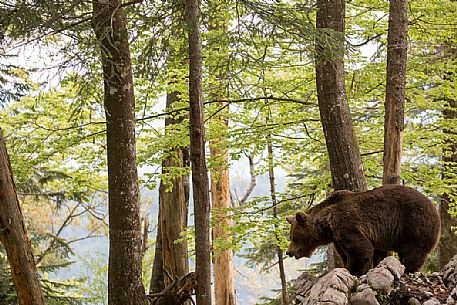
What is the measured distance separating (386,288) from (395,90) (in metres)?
3.11

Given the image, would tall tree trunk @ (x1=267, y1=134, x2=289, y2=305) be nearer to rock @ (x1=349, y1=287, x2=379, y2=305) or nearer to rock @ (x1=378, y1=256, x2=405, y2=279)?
rock @ (x1=378, y1=256, x2=405, y2=279)

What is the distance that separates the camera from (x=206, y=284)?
563 centimetres

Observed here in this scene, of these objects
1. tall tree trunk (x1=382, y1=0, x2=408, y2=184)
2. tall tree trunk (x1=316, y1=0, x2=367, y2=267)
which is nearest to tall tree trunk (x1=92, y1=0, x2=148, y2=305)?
tall tree trunk (x1=316, y1=0, x2=367, y2=267)

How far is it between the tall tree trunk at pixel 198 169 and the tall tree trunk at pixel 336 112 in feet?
5.45

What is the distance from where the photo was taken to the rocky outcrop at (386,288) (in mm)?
4082

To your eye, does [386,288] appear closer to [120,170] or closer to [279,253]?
[120,170]

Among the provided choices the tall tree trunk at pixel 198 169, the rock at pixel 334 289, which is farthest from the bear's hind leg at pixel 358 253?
the tall tree trunk at pixel 198 169

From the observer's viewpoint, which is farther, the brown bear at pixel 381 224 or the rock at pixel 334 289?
the brown bear at pixel 381 224

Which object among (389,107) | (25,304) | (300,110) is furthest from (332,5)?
(25,304)

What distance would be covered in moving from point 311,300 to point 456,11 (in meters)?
7.29

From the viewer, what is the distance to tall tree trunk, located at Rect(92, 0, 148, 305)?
226 inches

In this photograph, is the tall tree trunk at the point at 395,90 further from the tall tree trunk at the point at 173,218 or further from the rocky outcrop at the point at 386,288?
the tall tree trunk at the point at 173,218

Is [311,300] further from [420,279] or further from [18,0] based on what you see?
[18,0]

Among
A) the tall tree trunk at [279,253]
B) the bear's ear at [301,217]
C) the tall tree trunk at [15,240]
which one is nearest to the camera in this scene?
the bear's ear at [301,217]
